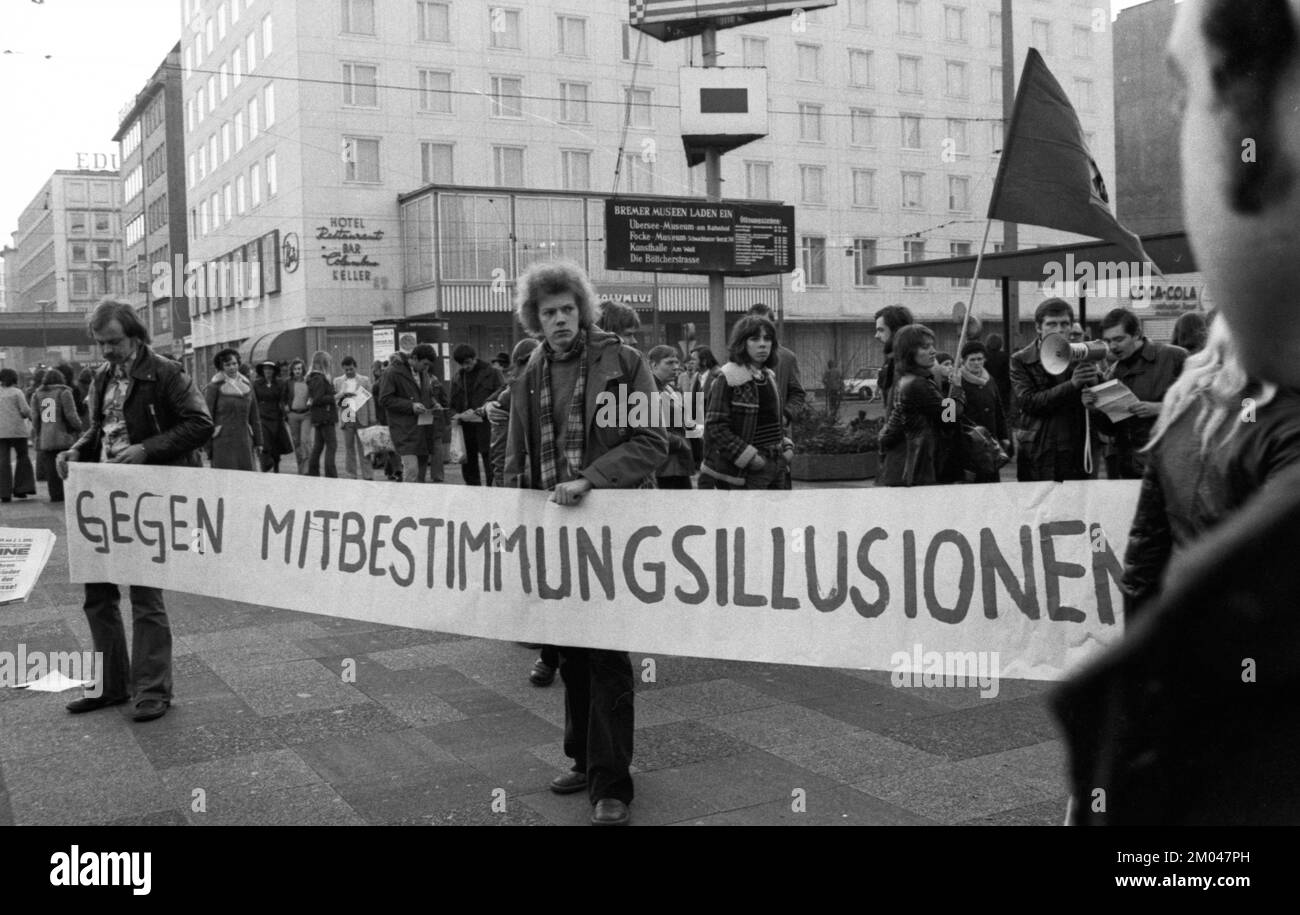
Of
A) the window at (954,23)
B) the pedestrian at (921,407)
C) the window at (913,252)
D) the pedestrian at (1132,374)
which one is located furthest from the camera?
the window at (913,252)

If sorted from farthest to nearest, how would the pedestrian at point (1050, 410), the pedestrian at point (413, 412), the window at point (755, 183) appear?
the window at point (755, 183), the pedestrian at point (413, 412), the pedestrian at point (1050, 410)

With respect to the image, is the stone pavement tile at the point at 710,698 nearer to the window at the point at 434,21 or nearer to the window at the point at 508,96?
the window at the point at 434,21

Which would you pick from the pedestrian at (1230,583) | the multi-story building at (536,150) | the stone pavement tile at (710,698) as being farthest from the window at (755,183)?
the pedestrian at (1230,583)

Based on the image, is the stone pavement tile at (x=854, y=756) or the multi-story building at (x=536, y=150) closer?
the stone pavement tile at (x=854, y=756)

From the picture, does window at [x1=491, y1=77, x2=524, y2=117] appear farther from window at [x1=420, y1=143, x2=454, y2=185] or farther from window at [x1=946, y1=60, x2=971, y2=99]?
window at [x1=946, y1=60, x2=971, y2=99]

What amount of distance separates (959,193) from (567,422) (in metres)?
56.5

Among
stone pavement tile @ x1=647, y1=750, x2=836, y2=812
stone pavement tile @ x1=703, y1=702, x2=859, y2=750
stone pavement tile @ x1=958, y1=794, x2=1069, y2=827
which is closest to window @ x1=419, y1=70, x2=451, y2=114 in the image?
stone pavement tile @ x1=703, y1=702, x2=859, y2=750

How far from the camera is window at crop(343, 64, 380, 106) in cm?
4544

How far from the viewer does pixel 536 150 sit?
4912 cm

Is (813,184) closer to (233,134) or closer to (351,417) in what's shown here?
(233,134)

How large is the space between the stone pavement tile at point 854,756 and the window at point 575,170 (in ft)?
153

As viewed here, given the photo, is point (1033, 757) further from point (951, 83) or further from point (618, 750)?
point (951, 83)

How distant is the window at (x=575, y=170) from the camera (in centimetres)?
4997

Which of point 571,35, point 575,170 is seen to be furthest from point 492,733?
point 571,35
